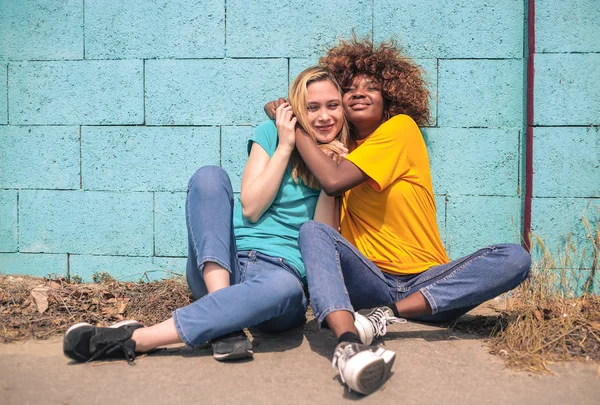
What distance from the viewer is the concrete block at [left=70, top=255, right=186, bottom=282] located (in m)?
3.80

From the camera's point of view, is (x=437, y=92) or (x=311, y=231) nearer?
(x=311, y=231)

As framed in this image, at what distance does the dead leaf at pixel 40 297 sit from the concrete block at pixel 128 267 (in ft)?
1.41

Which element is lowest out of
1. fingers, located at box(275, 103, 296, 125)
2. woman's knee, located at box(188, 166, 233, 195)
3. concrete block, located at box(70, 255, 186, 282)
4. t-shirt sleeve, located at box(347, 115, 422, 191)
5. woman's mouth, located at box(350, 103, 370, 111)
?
concrete block, located at box(70, 255, 186, 282)

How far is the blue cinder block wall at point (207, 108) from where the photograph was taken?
11.5 ft

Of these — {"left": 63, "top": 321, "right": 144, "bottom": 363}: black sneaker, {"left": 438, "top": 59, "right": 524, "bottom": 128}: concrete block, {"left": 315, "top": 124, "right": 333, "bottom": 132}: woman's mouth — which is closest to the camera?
{"left": 63, "top": 321, "right": 144, "bottom": 363}: black sneaker

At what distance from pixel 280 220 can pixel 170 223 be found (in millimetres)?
1044

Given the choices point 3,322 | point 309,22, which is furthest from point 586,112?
point 3,322

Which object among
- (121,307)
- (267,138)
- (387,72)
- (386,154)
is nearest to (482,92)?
(387,72)

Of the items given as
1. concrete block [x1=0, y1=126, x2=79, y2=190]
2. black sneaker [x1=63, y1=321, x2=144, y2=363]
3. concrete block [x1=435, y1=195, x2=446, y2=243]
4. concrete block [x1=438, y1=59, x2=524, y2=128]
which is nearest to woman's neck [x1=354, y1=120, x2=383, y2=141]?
concrete block [x1=438, y1=59, x2=524, y2=128]

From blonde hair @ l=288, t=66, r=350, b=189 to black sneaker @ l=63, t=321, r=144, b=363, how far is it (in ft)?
4.01

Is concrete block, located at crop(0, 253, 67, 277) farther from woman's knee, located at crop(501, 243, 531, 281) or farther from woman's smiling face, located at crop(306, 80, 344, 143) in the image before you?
woman's knee, located at crop(501, 243, 531, 281)

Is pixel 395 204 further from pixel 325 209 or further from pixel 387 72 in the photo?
pixel 387 72

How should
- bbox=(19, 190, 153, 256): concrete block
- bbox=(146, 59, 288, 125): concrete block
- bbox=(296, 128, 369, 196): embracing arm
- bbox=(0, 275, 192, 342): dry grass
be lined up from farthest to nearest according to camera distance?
1. bbox=(19, 190, 153, 256): concrete block
2. bbox=(146, 59, 288, 125): concrete block
3. bbox=(0, 275, 192, 342): dry grass
4. bbox=(296, 128, 369, 196): embracing arm

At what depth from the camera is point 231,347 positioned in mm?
2512
